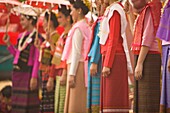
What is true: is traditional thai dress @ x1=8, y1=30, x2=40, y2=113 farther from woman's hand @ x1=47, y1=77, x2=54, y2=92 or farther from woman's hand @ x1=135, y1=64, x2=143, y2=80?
woman's hand @ x1=135, y1=64, x2=143, y2=80

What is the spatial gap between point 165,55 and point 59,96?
2448 millimetres

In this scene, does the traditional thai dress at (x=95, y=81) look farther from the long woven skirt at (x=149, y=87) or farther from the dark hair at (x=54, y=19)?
the dark hair at (x=54, y=19)

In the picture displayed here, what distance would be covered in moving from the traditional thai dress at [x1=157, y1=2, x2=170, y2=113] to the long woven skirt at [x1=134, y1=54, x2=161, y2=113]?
0.17 m

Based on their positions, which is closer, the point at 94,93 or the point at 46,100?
the point at 94,93

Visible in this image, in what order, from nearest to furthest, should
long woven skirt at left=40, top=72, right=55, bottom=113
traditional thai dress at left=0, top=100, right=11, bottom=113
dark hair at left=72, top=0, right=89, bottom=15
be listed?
dark hair at left=72, top=0, right=89, bottom=15 → long woven skirt at left=40, top=72, right=55, bottom=113 → traditional thai dress at left=0, top=100, right=11, bottom=113

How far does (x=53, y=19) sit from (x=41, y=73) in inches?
32.3

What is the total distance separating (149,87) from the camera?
3.46 metres

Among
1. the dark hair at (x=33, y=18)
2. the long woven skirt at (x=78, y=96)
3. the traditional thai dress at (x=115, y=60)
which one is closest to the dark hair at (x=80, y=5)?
the long woven skirt at (x=78, y=96)

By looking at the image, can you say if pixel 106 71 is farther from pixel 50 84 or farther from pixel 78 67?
pixel 50 84

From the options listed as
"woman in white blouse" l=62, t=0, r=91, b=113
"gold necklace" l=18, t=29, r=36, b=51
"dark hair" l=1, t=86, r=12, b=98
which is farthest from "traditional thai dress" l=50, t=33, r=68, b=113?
"dark hair" l=1, t=86, r=12, b=98

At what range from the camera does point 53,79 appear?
5824mm

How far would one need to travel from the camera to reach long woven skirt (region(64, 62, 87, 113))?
15.6 ft

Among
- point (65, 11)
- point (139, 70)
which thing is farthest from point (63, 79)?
point (139, 70)

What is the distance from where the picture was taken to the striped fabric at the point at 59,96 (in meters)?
5.37
